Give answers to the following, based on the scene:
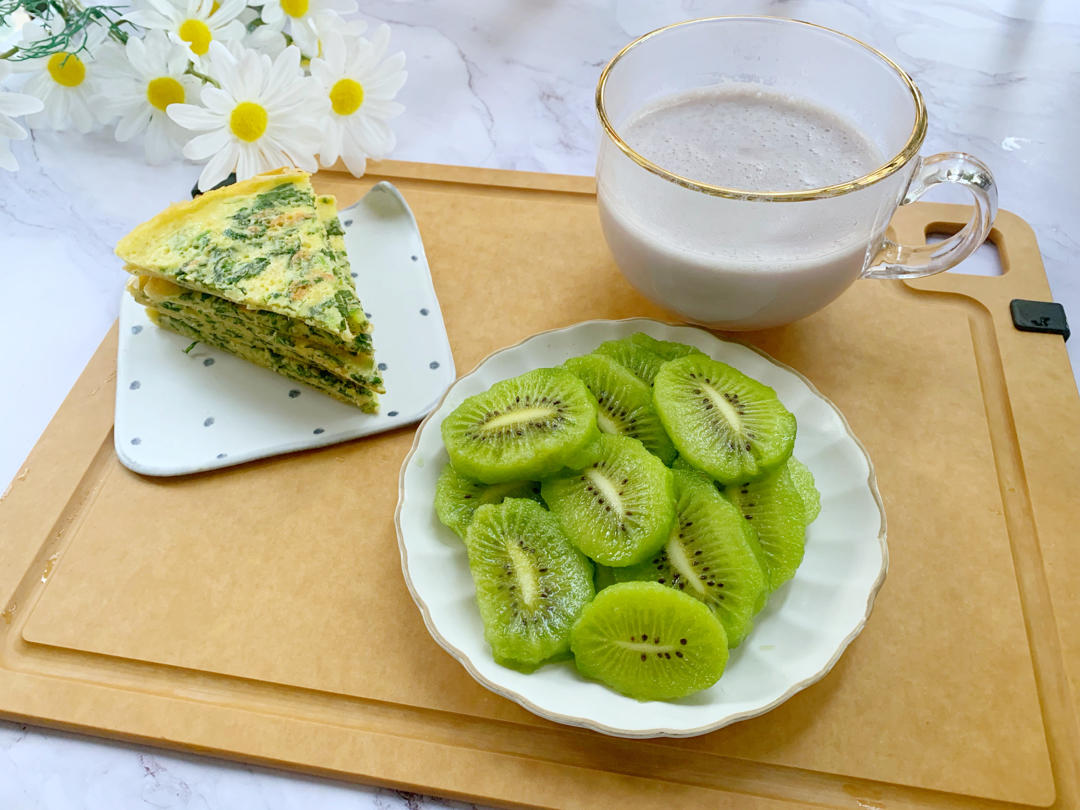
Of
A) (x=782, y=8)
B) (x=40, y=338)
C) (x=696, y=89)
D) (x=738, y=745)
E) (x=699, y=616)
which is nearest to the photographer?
(x=699, y=616)

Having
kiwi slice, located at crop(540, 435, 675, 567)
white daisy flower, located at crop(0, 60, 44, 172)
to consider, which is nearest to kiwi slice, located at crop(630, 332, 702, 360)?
kiwi slice, located at crop(540, 435, 675, 567)

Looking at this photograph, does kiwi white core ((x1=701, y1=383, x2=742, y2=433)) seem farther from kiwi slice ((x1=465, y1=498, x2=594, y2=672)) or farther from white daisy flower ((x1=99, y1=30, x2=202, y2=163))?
white daisy flower ((x1=99, y1=30, x2=202, y2=163))

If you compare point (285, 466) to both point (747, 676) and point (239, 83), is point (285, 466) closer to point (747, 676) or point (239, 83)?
point (239, 83)

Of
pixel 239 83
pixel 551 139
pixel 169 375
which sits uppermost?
pixel 239 83

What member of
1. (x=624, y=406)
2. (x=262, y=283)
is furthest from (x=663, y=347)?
(x=262, y=283)

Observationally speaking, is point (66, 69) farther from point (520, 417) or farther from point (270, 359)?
point (520, 417)

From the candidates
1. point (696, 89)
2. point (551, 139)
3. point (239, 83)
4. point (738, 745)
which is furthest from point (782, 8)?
point (738, 745)

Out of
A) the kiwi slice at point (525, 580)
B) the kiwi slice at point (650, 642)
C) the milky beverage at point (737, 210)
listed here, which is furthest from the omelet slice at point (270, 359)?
the kiwi slice at point (650, 642)
